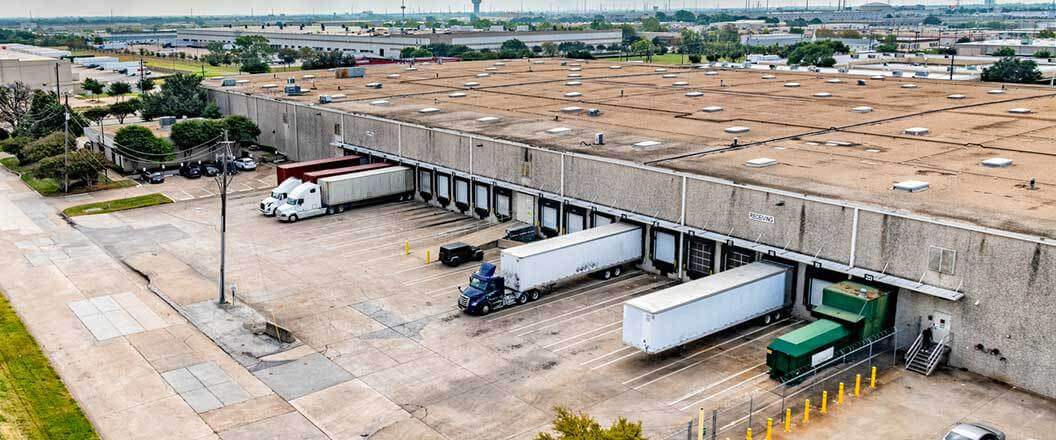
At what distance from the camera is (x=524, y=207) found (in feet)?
183

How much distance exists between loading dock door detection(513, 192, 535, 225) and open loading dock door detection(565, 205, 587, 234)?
3203 millimetres

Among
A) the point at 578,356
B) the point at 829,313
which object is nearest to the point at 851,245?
the point at 829,313

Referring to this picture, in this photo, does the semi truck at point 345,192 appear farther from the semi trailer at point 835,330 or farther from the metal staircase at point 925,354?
the metal staircase at point 925,354

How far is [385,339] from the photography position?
3866 cm

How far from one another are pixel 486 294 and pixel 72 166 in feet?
145

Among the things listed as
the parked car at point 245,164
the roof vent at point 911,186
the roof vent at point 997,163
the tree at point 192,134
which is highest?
the roof vent at point 997,163

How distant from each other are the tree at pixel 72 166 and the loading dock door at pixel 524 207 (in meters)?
37.1

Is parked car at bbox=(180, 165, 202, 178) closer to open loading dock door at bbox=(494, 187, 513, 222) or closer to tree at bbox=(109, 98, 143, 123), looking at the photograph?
tree at bbox=(109, 98, 143, 123)

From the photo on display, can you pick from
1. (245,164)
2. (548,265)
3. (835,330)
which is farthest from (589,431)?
(245,164)

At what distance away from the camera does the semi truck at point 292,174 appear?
61375 mm

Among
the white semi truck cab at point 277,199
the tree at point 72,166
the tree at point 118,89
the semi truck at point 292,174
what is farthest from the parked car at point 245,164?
the tree at point 118,89

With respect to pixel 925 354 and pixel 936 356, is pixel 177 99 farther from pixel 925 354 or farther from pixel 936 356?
pixel 936 356

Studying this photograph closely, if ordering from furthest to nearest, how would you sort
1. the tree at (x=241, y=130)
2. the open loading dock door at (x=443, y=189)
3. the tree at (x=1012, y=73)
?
the tree at (x=1012, y=73)
the tree at (x=241, y=130)
the open loading dock door at (x=443, y=189)

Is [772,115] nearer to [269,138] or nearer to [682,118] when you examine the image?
[682,118]
